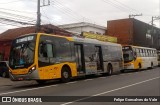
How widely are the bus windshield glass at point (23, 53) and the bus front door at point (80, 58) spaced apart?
4987mm

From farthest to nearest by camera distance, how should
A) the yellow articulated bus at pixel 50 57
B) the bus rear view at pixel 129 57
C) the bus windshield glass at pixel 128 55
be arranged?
the bus windshield glass at pixel 128 55 → the bus rear view at pixel 129 57 → the yellow articulated bus at pixel 50 57

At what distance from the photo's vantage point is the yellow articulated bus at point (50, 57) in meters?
19.4

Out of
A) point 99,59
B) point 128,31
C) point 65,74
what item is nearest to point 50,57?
point 65,74

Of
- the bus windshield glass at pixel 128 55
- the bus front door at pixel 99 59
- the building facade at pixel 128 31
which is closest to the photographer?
the bus front door at pixel 99 59

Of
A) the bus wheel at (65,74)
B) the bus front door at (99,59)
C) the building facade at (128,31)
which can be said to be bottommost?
the bus wheel at (65,74)

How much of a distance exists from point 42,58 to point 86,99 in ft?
23.8

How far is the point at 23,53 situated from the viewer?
19828mm

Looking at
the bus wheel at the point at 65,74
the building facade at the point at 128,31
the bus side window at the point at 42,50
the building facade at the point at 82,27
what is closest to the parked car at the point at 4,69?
the bus wheel at the point at 65,74

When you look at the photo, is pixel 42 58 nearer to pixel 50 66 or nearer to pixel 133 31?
pixel 50 66

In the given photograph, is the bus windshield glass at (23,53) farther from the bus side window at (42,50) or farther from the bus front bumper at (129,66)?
the bus front bumper at (129,66)

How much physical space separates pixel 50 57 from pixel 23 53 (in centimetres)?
167

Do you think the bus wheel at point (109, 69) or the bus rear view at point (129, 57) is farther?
the bus rear view at point (129, 57)

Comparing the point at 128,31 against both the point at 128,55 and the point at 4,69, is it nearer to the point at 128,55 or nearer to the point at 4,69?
the point at 128,55

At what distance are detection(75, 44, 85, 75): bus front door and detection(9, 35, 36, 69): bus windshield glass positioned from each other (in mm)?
4987
